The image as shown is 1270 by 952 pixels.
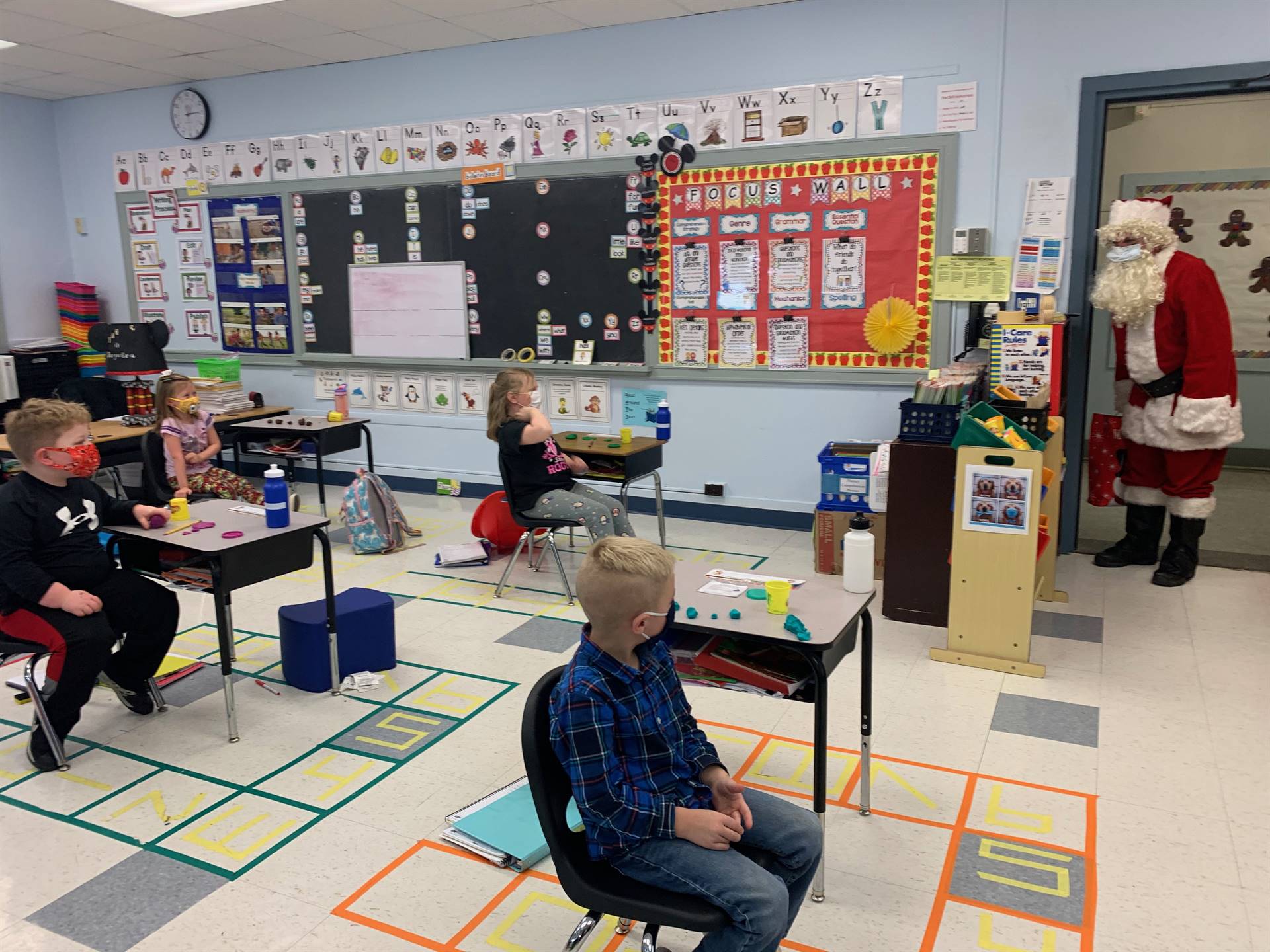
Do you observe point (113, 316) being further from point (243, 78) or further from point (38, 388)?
point (243, 78)

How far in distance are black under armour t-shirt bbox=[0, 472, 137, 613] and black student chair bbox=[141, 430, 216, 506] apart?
69.4 inches

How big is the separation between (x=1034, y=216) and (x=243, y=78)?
588cm

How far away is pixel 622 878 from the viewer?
1.87 meters

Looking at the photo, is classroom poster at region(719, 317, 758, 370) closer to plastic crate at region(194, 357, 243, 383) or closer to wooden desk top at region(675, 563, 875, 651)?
wooden desk top at region(675, 563, 875, 651)

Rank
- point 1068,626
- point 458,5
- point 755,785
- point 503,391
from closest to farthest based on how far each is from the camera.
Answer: point 755,785 → point 1068,626 → point 503,391 → point 458,5

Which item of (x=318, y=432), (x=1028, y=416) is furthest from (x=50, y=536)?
(x=1028, y=416)

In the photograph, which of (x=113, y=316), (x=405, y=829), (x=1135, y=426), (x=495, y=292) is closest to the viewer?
(x=405, y=829)

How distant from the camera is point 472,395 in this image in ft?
23.1

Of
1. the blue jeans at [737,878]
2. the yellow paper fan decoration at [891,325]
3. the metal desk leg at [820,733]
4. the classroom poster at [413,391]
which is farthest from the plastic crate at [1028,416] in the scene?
the classroom poster at [413,391]

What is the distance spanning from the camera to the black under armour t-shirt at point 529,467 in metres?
4.68

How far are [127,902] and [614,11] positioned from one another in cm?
517

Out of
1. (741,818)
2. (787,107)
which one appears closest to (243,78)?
(787,107)

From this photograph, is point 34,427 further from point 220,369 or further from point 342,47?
point 342,47

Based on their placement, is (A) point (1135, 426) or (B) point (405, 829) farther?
(A) point (1135, 426)
